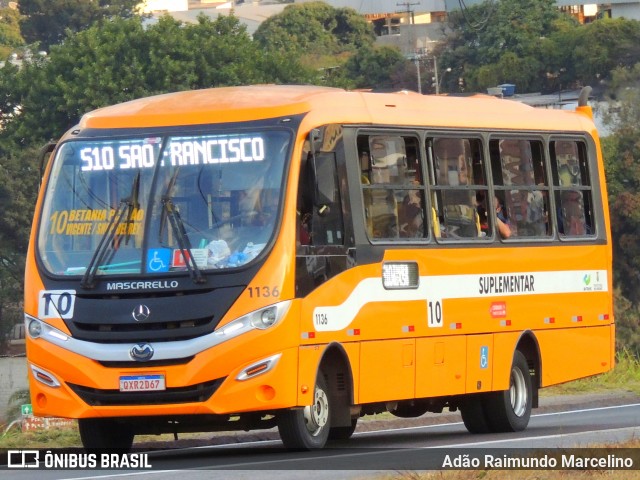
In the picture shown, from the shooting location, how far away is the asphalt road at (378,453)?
12.4m

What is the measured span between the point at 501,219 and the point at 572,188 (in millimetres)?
1641

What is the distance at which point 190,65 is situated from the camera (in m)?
67.8

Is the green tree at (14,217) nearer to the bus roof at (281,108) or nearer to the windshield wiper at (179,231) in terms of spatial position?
the bus roof at (281,108)

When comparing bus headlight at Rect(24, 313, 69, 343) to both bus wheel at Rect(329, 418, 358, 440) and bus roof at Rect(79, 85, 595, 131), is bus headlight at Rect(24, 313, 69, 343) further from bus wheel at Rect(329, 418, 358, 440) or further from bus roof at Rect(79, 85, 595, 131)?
bus wheel at Rect(329, 418, 358, 440)

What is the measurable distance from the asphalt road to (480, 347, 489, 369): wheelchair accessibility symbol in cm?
65

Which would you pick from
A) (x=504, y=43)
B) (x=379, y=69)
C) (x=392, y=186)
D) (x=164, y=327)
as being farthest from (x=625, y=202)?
(x=164, y=327)

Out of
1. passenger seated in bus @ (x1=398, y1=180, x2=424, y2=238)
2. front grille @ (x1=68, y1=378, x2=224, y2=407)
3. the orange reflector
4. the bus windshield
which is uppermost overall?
the bus windshield

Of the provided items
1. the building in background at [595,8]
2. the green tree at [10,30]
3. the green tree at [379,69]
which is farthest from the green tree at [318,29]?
the green tree at [10,30]

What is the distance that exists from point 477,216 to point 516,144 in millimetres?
1203

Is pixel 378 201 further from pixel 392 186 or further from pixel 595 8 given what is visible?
pixel 595 8

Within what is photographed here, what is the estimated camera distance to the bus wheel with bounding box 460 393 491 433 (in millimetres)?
17094

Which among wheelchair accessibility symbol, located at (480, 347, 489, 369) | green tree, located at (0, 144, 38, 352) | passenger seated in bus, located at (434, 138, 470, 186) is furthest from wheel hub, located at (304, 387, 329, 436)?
green tree, located at (0, 144, 38, 352)

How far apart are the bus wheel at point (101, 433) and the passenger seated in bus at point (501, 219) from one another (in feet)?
13.7

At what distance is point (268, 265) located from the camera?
13547 mm
